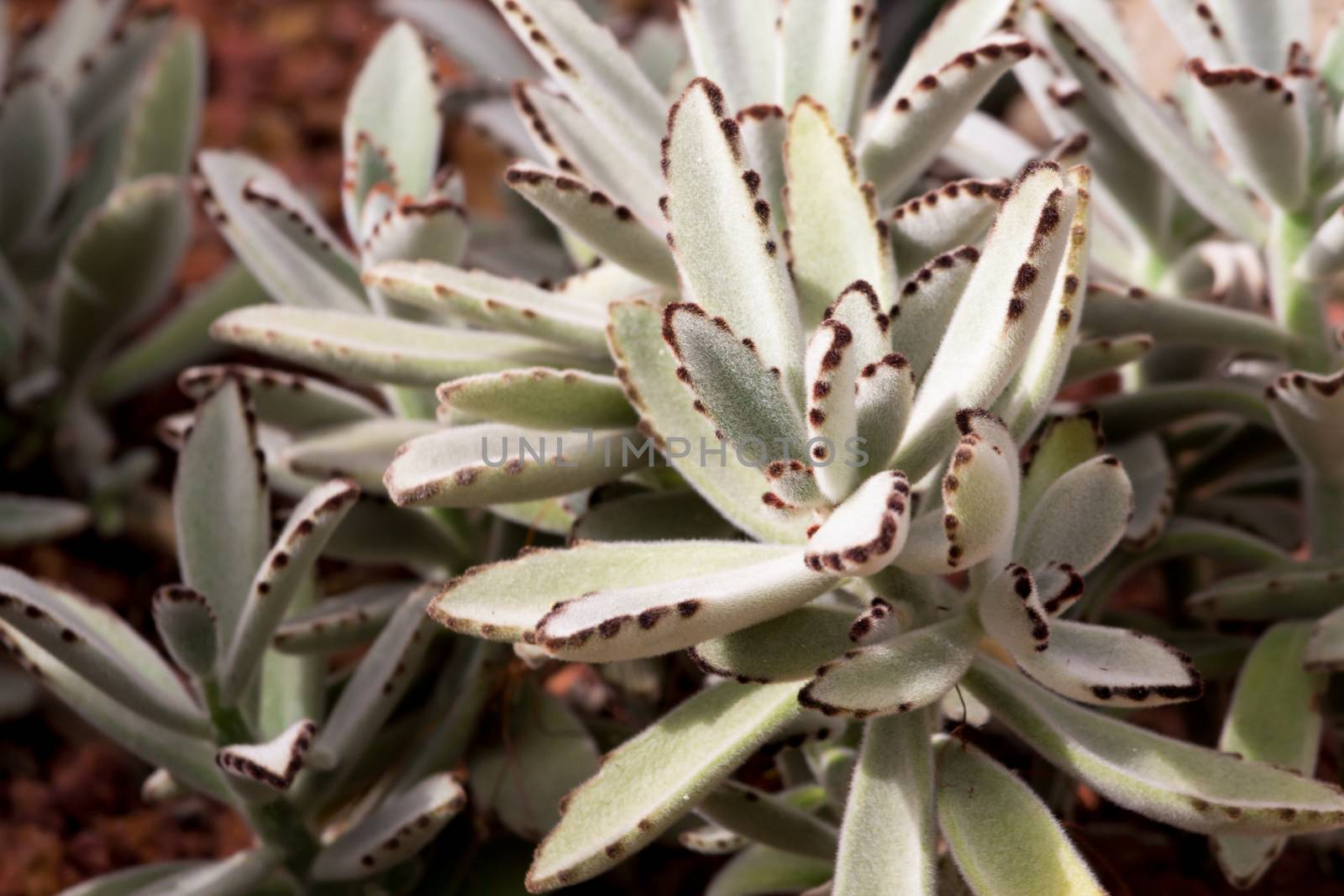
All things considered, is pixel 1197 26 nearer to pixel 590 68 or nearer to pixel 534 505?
pixel 590 68

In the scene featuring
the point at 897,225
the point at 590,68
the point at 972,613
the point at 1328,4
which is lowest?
the point at 1328,4

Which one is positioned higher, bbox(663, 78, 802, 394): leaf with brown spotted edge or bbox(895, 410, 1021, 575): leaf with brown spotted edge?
bbox(663, 78, 802, 394): leaf with brown spotted edge

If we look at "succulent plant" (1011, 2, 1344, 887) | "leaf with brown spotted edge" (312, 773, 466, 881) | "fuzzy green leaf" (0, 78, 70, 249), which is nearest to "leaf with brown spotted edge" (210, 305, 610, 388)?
"leaf with brown spotted edge" (312, 773, 466, 881)

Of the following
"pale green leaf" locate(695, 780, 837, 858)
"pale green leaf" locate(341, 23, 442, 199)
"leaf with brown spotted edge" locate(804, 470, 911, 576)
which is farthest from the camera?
"pale green leaf" locate(341, 23, 442, 199)

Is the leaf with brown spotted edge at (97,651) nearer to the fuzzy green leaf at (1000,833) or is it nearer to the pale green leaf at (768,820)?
the pale green leaf at (768,820)

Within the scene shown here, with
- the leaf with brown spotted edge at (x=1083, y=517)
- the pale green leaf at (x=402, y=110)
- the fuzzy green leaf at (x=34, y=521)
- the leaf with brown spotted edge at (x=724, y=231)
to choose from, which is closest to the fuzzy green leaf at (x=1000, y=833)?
the leaf with brown spotted edge at (x=1083, y=517)

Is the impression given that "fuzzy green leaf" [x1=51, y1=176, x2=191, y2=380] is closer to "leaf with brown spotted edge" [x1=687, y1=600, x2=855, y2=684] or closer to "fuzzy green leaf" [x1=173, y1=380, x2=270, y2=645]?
"fuzzy green leaf" [x1=173, y1=380, x2=270, y2=645]

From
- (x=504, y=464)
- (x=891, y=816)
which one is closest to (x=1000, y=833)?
(x=891, y=816)

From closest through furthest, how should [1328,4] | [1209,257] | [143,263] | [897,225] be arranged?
[897,225] → [1209,257] → [143,263] → [1328,4]

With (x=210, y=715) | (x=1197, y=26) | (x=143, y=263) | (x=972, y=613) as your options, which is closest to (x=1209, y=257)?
(x=1197, y=26)
